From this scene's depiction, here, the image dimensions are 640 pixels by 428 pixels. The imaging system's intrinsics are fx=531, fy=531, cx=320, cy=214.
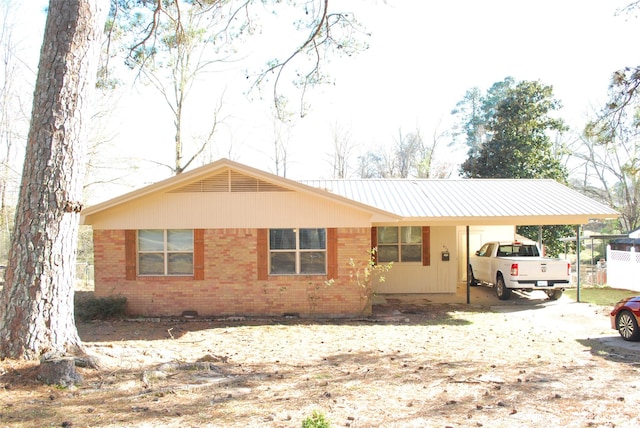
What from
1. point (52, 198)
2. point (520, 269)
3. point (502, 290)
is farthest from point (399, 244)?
point (52, 198)

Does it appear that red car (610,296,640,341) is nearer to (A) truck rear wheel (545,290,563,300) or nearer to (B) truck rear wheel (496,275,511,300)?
(B) truck rear wheel (496,275,511,300)

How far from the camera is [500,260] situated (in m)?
16.3

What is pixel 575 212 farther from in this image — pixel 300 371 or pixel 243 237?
pixel 300 371

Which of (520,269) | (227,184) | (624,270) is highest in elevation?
(227,184)

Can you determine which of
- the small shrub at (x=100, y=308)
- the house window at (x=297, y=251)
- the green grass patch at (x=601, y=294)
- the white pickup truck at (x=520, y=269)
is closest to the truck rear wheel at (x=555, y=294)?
the white pickup truck at (x=520, y=269)

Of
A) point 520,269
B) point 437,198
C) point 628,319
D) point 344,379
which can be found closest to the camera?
point 344,379

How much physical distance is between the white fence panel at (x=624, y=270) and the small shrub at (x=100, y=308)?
17.0m

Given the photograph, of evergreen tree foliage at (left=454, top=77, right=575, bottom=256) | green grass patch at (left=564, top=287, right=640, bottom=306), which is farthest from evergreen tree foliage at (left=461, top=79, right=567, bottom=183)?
green grass patch at (left=564, top=287, right=640, bottom=306)

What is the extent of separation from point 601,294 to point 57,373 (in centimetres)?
1711

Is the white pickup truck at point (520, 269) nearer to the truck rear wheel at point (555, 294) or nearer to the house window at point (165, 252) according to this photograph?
A: the truck rear wheel at point (555, 294)

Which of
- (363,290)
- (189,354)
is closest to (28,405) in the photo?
(189,354)

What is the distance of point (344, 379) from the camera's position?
7.09 metres

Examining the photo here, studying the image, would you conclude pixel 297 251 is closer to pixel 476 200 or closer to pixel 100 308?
pixel 100 308

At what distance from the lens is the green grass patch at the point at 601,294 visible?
15930 millimetres
